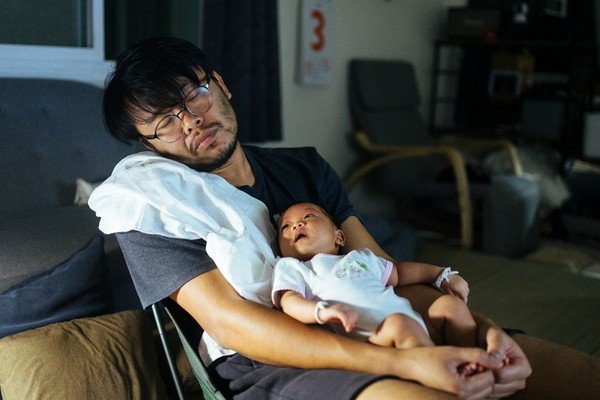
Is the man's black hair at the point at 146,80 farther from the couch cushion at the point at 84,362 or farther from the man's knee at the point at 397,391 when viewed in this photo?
the man's knee at the point at 397,391

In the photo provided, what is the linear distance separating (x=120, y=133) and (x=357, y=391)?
0.71 meters

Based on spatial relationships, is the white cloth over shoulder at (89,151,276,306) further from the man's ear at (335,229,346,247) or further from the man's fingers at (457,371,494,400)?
the man's fingers at (457,371,494,400)

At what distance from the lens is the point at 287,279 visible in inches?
47.3

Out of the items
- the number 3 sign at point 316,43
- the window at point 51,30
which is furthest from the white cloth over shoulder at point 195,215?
the number 3 sign at point 316,43

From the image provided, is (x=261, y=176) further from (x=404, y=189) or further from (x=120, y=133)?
(x=404, y=189)

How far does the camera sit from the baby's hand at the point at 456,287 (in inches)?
52.8

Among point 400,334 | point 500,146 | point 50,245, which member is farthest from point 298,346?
point 500,146

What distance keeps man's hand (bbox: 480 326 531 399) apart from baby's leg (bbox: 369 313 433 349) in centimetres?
11

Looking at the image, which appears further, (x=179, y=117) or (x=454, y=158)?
(x=454, y=158)

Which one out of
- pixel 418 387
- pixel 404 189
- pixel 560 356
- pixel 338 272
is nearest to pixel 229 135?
pixel 338 272

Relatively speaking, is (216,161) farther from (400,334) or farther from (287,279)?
(400,334)

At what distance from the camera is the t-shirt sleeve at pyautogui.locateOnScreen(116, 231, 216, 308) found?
1215mm

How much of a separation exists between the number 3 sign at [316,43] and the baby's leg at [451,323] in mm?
2507

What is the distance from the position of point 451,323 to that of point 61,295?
0.81 meters
